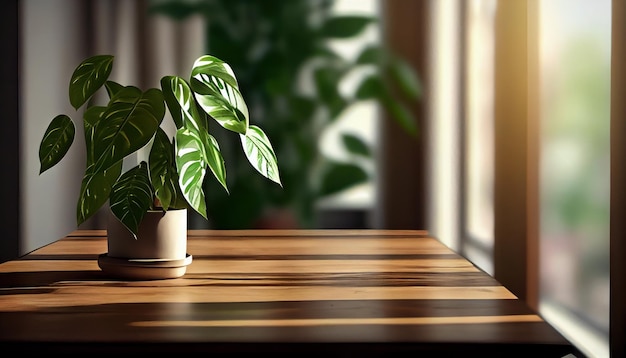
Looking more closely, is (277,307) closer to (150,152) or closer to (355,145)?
(150,152)

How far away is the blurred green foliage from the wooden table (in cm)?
110

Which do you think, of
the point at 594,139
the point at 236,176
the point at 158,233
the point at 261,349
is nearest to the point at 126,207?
the point at 158,233

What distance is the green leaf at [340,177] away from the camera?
8.75 ft

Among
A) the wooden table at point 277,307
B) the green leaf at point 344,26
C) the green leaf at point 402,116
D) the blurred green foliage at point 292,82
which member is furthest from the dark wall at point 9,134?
the green leaf at point 402,116

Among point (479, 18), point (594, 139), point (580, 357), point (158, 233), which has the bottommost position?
point (580, 357)

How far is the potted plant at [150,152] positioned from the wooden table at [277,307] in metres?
0.06

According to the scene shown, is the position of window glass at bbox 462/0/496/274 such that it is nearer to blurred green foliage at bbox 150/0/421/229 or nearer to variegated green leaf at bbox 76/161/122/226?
blurred green foliage at bbox 150/0/421/229

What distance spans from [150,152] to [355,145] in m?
1.56

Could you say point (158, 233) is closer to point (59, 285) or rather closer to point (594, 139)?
point (59, 285)

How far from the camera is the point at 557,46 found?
71.6 inches

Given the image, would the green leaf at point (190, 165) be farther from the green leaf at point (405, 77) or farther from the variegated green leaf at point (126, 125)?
the green leaf at point (405, 77)

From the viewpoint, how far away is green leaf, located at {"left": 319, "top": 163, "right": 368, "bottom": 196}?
2666mm

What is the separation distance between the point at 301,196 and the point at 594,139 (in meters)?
1.31

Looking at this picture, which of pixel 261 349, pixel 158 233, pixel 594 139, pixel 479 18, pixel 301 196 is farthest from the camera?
pixel 301 196
